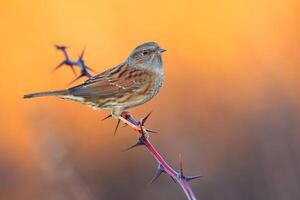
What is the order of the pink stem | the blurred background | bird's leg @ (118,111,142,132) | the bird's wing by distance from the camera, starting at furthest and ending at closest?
the blurred background
the bird's wing
bird's leg @ (118,111,142,132)
the pink stem

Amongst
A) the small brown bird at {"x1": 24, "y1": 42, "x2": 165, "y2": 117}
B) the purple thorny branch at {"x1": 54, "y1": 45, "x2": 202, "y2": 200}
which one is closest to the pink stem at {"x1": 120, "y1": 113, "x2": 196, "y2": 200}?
the purple thorny branch at {"x1": 54, "y1": 45, "x2": 202, "y2": 200}

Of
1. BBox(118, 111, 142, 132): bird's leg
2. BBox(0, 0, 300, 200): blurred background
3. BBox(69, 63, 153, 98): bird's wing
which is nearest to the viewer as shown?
BBox(118, 111, 142, 132): bird's leg

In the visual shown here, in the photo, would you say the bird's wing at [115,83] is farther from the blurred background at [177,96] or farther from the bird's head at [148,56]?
the blurred background at [177,96]

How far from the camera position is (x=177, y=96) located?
1050 centimetres

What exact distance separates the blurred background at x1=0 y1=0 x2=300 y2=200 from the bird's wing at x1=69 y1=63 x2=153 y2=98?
7.50 ft

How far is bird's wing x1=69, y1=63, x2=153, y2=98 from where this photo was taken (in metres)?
6.48

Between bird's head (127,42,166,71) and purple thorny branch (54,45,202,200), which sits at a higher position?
bird's head (127,42,166,71)

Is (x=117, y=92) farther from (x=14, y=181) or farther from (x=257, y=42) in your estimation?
(x=257, y=42)

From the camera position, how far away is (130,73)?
6.74 meters

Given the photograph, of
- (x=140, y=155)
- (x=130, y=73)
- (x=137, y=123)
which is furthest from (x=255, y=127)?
(x=137, y=123)

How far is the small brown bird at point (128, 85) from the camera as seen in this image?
6.49 meters

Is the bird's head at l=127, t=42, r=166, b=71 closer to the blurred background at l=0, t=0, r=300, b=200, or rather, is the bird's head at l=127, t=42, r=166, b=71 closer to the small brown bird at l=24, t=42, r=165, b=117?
the small brown bird at l=24, t=42, r=165, b=117

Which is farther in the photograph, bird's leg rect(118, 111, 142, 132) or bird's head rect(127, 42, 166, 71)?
bird's head rect(127, 42, 166, 71)

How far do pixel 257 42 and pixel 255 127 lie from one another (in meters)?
1.32
